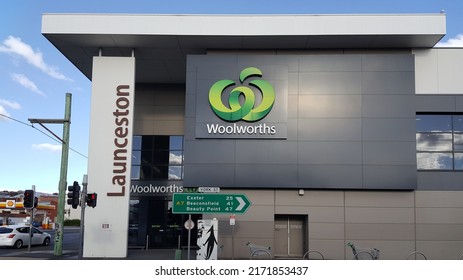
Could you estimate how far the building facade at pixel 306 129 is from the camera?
22203mm

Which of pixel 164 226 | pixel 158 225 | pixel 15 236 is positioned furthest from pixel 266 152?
pixel 15 236

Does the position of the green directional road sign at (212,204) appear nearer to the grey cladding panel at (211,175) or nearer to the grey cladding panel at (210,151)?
the grey cladding panel at (211,175)

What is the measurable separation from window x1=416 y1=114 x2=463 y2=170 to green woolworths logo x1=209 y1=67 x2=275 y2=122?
25.5 ft

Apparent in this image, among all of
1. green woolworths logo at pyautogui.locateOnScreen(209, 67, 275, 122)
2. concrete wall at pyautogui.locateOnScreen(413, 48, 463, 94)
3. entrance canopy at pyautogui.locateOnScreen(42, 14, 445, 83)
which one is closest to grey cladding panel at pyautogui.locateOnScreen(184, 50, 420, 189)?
green woolworths logo at pyautogui.locateOnScreen(209, 67, 275, 122)

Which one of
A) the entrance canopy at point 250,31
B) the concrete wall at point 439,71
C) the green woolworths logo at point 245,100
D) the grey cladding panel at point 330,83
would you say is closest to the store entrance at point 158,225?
the green woolworths logo at point 245,100

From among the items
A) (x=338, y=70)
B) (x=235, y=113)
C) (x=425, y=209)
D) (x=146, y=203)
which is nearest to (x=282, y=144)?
(x=235, y=113)

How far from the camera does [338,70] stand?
23.0m

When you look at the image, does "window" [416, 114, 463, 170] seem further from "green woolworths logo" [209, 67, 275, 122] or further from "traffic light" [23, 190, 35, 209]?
"traffic light" [23, 190, 35, 209]

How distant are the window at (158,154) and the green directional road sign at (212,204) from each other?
11.3m

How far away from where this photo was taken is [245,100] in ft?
75.3

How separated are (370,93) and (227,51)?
7.54 metres

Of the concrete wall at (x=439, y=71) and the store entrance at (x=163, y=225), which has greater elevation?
the concrete wall at (x=439, y=71)

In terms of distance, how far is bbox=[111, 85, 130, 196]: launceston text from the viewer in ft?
76.2

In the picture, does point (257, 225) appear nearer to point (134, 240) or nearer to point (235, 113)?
point (235, 113)
